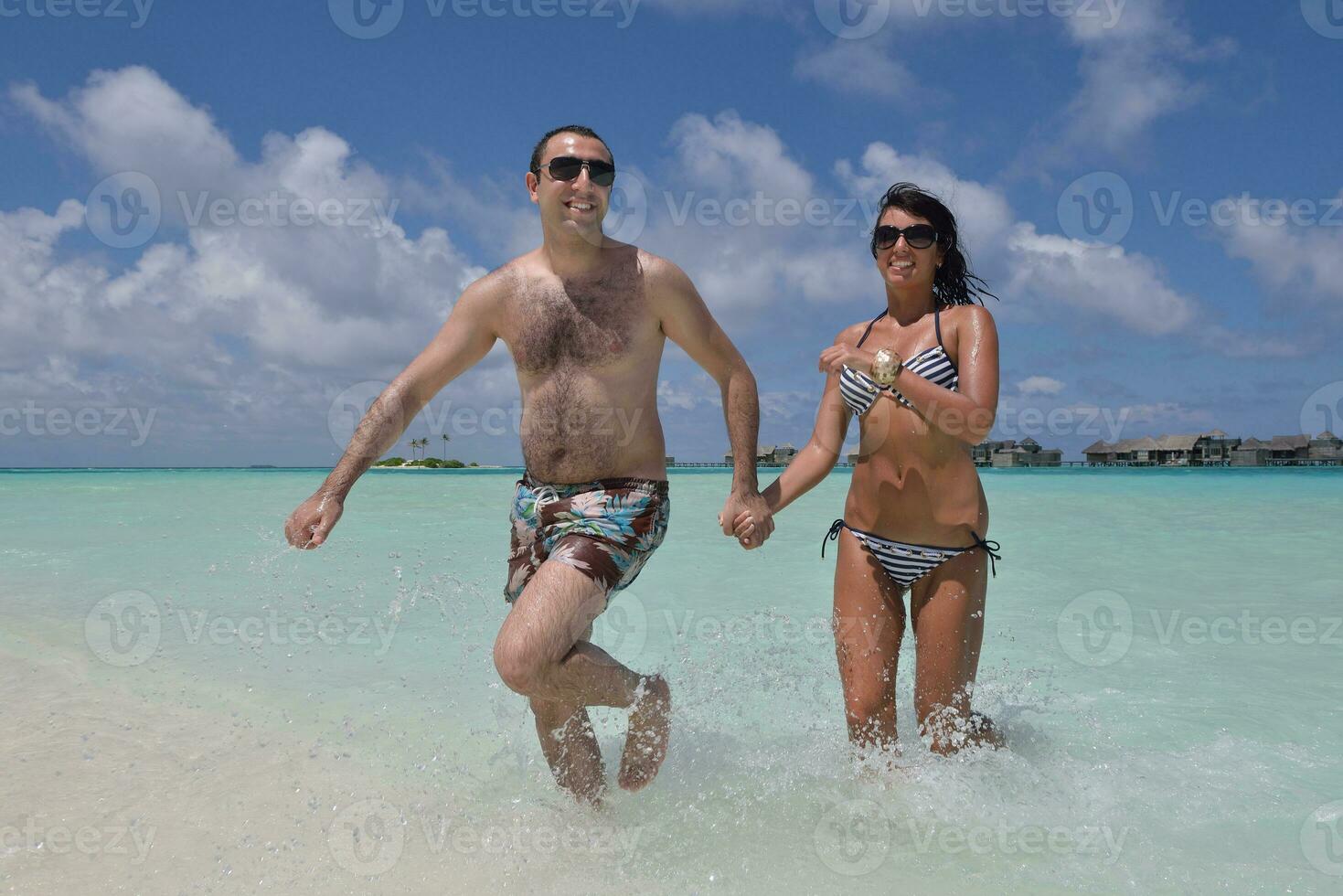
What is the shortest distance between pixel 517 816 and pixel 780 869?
→ 1016 mm

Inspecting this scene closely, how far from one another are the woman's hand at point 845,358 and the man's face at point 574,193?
40.1 inches

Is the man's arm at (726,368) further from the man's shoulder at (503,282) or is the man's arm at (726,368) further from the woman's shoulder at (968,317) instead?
the woman's shoulder at (968,317)

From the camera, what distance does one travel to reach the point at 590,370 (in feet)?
10.6

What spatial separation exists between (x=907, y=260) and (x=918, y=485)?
0.89 metres

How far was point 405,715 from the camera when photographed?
4.59 m

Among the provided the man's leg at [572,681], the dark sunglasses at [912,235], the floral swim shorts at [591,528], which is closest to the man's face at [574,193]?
the floral swim shorts at [591,528]

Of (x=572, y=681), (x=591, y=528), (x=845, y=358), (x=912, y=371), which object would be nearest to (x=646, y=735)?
(x=572, y=681)

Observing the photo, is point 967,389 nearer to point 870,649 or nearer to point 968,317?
point 968,317

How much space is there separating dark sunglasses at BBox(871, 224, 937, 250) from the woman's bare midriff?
61 cm

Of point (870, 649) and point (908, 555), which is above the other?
point (908, 555)

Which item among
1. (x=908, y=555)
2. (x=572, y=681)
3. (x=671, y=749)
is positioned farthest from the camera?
(x=671, y=749)

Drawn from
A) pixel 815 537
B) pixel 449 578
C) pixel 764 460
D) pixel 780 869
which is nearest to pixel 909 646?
pixel 780 869

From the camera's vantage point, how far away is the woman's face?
131 inches

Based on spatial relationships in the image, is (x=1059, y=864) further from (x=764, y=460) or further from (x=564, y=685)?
(x=764, y=460)
